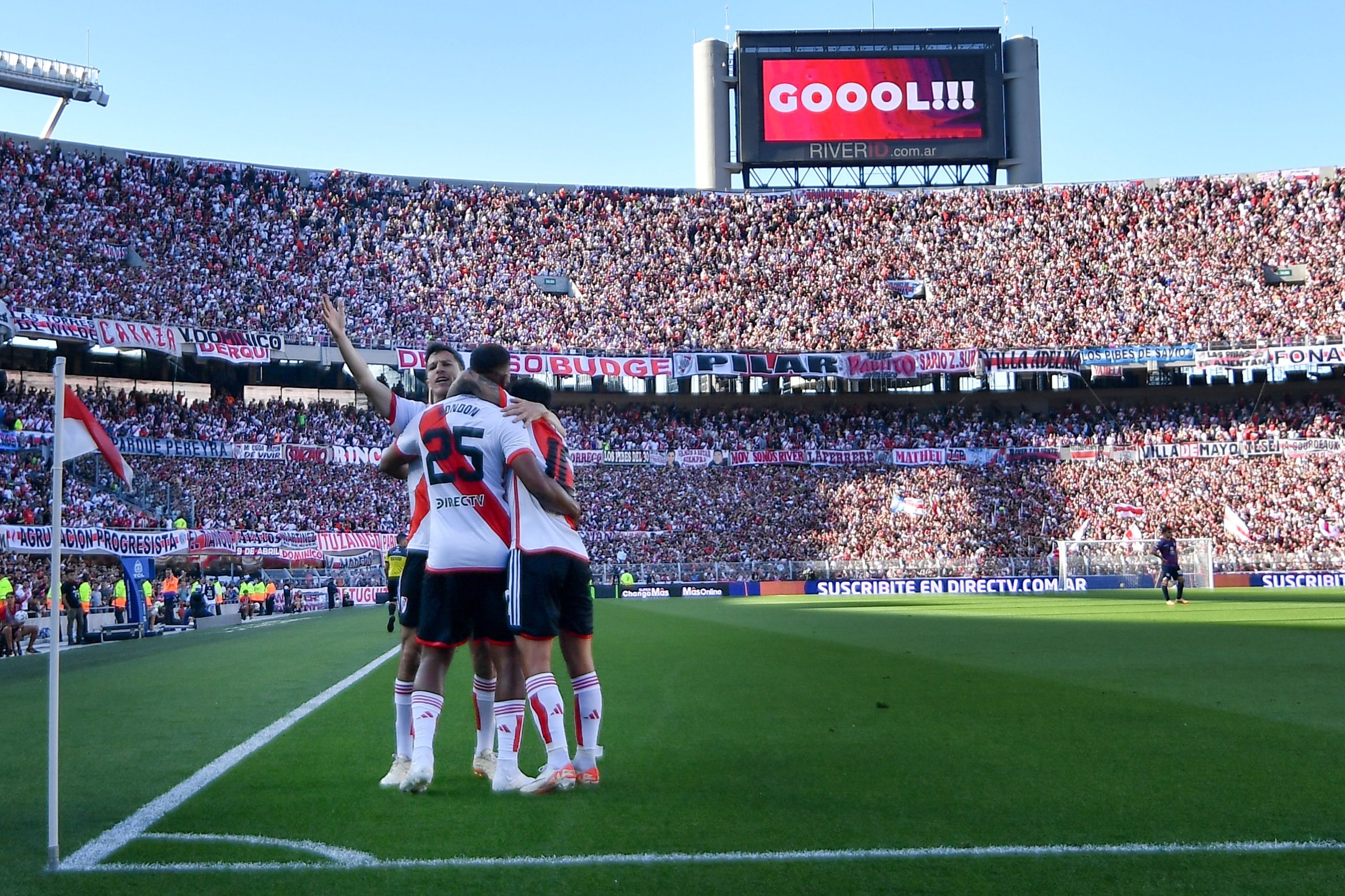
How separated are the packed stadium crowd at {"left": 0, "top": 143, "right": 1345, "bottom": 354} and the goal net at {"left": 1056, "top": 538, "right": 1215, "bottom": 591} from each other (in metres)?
13.7

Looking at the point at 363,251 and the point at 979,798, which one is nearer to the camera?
the point at 979,798

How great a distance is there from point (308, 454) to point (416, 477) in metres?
44.3

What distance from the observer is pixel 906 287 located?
6009 cm

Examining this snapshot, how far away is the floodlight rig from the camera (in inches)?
2073

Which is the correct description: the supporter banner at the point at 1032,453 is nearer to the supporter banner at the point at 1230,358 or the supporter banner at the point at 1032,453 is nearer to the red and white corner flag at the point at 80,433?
the supporter banner at the point at 1230,358

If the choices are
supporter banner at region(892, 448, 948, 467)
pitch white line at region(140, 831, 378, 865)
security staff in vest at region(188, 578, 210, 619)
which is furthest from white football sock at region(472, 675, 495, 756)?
supporter banner at region(892, 448, 948, 467)

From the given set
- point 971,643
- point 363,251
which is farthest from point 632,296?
point 971,643

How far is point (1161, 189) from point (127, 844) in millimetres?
63798

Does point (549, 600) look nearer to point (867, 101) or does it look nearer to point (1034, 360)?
point (1034, 360)

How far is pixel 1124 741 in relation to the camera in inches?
297

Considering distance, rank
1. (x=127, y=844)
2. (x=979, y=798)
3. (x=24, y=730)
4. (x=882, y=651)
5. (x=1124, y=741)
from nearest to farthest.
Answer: (x=127, y=844)
(x=979, y=798)
(x=1124, y=741)
(x=24, y=730)
(x=882, y=651)

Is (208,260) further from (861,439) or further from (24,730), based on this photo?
(24,730)

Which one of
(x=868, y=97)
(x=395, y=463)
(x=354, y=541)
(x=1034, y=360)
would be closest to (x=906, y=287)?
(x=1034, y=360)

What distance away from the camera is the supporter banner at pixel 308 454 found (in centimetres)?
4922
